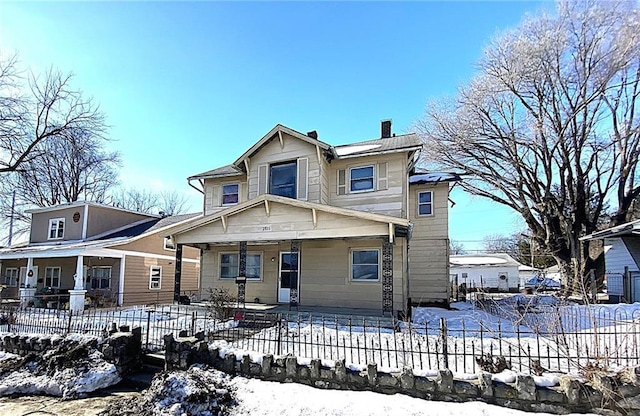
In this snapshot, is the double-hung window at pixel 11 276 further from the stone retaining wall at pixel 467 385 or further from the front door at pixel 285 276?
the stone retaining wall at pixel 467 385

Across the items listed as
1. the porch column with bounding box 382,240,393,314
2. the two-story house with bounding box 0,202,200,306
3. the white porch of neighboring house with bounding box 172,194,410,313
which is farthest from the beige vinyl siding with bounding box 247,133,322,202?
the two-story house with bounding box 0,202,200,306

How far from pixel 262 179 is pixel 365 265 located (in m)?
5.10

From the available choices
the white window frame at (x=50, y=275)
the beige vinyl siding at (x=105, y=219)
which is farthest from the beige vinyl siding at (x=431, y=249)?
the white window frame at (x=50, y=275)

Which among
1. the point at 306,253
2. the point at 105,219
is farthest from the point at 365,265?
the point at 105,219

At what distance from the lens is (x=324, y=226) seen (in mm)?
10828

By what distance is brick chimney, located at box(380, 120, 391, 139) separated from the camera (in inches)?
638

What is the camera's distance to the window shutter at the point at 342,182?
1345 centimetres

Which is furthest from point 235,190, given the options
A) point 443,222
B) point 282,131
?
point 443,222

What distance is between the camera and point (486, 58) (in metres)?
19.0

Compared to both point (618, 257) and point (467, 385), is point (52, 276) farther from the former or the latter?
point (618, 257)

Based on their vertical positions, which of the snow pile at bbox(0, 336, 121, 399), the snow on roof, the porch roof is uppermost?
the snow on roof

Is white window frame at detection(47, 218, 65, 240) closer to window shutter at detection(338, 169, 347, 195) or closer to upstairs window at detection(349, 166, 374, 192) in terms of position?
window shutter at detection(338, 169, 347, 195)

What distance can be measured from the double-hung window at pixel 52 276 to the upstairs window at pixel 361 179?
1693cm

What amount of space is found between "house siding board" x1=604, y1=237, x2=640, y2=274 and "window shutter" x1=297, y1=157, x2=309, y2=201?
42.2ft
